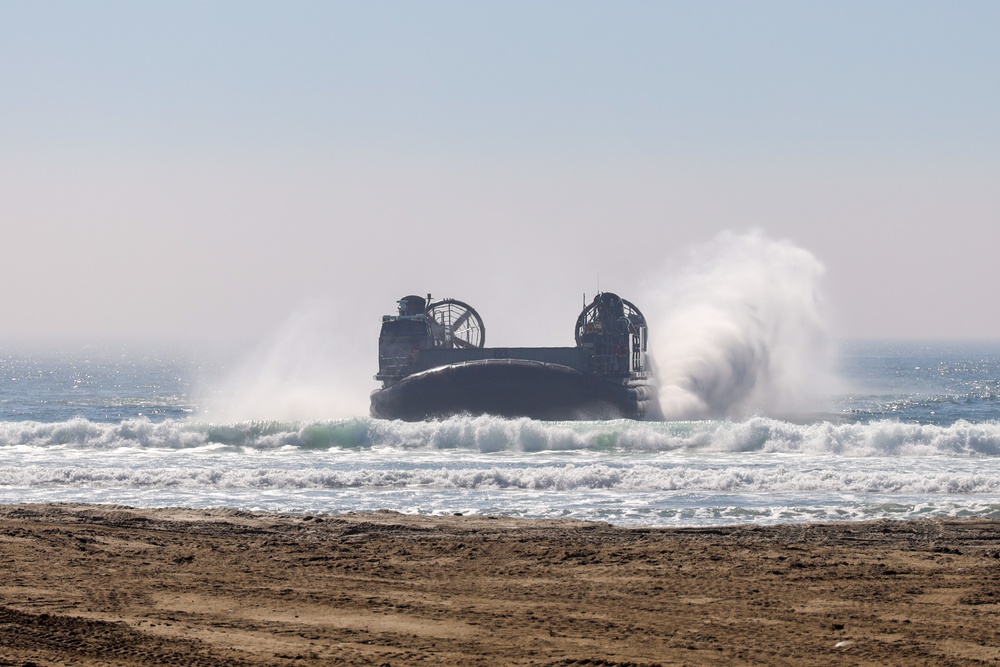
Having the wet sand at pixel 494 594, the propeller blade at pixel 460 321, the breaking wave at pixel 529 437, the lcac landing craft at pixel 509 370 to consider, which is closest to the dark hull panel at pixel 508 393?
the lcac landing craft at pixel 509 370

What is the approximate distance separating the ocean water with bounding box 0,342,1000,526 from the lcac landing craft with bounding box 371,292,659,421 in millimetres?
5652

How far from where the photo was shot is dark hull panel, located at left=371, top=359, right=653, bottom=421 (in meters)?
47.1

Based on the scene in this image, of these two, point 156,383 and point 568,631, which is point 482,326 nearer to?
point 568,631

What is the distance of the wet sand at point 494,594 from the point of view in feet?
32.0

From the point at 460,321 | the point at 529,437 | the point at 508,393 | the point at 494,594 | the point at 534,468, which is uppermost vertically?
the point at 460,321

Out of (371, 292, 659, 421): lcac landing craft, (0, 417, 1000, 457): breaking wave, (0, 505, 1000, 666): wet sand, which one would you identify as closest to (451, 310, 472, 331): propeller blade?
(371, 292, 659, 421): lcac landing craft

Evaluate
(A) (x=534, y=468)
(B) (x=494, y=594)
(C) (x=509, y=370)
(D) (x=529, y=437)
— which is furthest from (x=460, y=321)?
(B) (x=494, y=594)

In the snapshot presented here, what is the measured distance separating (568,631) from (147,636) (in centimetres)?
353

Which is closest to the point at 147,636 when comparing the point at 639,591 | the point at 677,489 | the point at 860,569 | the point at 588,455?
the point at 639,591

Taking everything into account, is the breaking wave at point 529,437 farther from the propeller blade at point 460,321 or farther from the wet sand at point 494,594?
the wet sand at point 494,594

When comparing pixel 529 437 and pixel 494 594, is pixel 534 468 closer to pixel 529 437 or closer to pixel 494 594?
pixel 529 437

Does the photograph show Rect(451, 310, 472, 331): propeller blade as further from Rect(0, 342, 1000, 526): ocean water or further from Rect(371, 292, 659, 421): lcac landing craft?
Rect(0, 342, 1000, 526): ocean water

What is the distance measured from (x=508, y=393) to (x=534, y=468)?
18.6 meters

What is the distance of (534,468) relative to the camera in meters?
28.6
